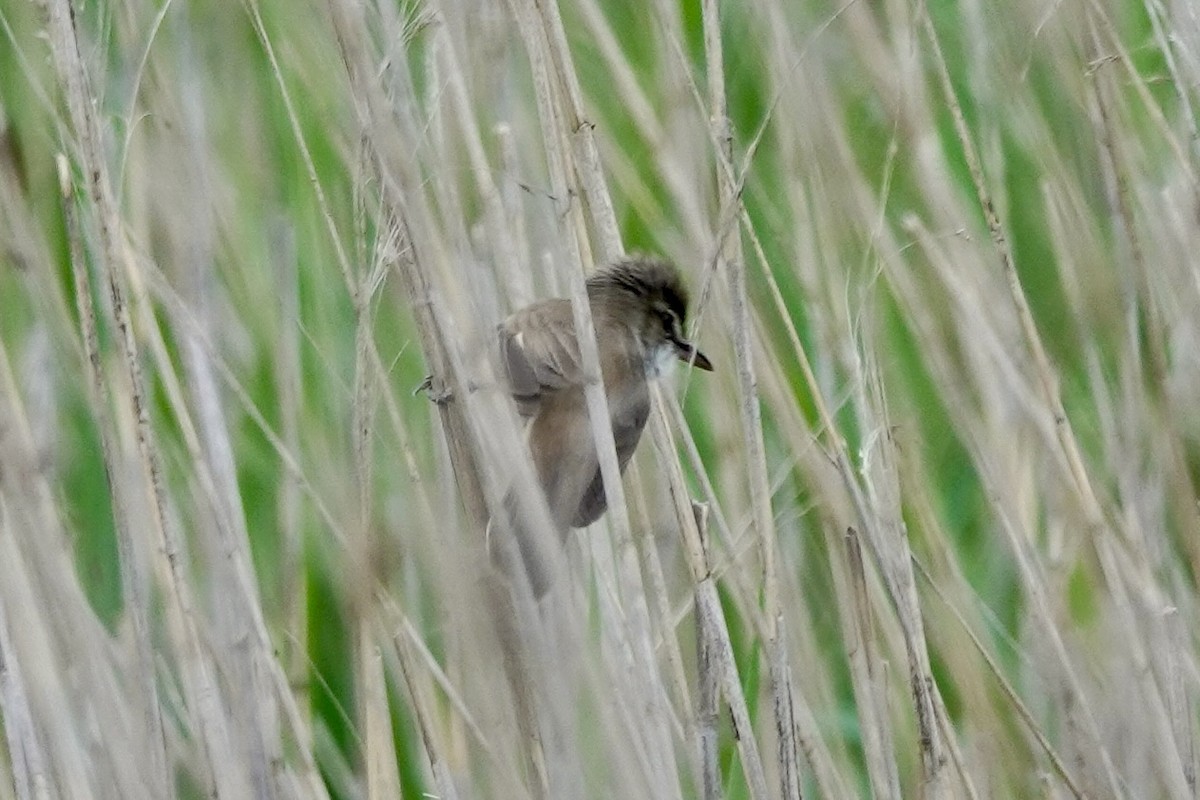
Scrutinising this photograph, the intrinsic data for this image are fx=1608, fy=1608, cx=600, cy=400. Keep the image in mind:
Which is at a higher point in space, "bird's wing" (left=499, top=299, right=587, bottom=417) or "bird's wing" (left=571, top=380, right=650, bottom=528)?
"bird's wing" (left=499, top=299, right=587, bottom=417)

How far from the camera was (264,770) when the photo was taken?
136 cm

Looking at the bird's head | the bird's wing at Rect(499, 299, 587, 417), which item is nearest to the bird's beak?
the bird's head

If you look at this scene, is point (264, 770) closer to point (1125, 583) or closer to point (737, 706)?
point (737, 706)

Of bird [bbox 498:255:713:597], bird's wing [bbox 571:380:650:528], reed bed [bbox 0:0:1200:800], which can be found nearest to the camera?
reed bed [bbox 0:0:1200:800]

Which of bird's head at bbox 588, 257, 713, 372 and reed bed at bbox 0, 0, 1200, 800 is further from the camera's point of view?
bird's head at bbox 588, 257, 713, 372

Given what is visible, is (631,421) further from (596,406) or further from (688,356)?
(596,406)

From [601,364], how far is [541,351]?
0.08 metres

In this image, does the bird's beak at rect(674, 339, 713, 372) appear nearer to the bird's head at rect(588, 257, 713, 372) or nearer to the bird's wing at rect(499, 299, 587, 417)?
the bird's head at rect(588, 257, 713, 372)

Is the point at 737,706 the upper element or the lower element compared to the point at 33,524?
lower

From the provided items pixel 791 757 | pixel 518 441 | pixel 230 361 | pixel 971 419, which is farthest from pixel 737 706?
pixel 230 361

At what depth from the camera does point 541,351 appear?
6.01ft

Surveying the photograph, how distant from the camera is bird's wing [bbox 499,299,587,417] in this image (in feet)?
5.86

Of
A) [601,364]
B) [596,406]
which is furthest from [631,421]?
[596,406]

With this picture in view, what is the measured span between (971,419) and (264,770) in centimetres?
83
